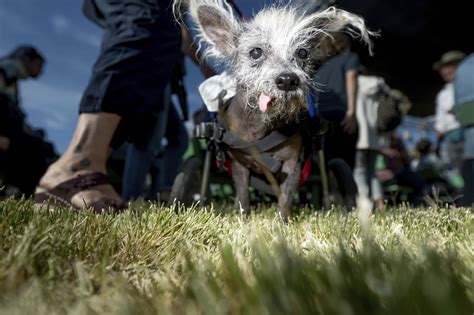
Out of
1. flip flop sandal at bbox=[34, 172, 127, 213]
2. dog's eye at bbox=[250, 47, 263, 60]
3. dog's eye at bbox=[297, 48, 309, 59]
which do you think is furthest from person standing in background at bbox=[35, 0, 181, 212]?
dog's eye at bbox=[297, 48, 309, 59]

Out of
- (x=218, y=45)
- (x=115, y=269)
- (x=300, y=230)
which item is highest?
(x=218, y=45)

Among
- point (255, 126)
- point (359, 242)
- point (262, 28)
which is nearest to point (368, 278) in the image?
point (359, 242)

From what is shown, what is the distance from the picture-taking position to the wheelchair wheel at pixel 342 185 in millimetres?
2891

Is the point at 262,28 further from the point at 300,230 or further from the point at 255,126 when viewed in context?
the point at 300,230

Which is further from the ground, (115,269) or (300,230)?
(300,230)

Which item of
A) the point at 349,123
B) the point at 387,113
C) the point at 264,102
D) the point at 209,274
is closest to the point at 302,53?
the point at 264,102

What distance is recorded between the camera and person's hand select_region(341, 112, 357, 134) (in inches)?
150

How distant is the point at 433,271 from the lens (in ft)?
2.85

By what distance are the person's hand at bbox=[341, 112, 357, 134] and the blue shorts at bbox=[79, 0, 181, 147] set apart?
5.81ft

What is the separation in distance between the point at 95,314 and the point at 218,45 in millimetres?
1991

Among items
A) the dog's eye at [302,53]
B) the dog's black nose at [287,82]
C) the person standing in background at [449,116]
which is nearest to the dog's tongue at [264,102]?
the dog's black nose at [287,82]

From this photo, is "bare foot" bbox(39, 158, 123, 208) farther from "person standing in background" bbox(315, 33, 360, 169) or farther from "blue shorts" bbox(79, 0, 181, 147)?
"person standing in background" bbox(315, 33, 360, 169)

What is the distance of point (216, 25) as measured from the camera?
2.45 metres

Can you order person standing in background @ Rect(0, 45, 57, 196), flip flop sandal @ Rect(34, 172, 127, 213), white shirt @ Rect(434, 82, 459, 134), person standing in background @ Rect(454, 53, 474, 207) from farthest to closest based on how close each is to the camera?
white shirt @ Rect(434, 82, 459, 134) < person standing in background @ Rect(0, 45, 57, 196) < person standing in background @ Rect(454, 53, 474, 207) < flip flop sandal @ Rect(34, 172, 127, 213)
